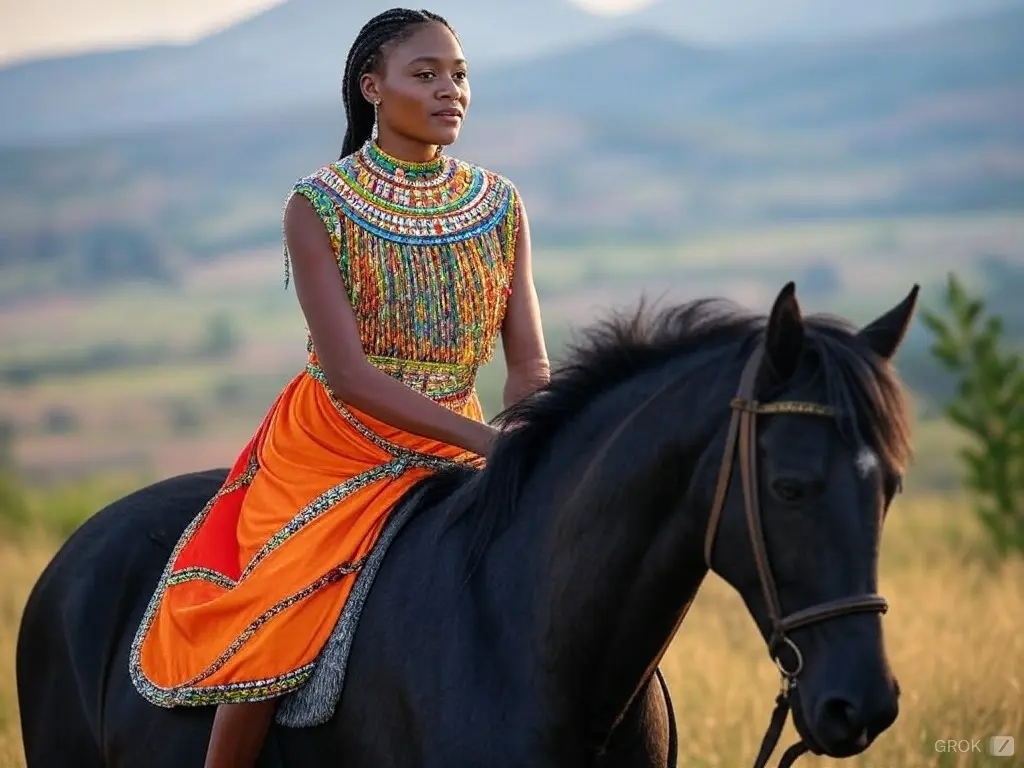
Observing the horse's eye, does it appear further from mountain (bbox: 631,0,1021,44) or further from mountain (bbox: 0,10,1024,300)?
mountain (bbox: 631,0,1021,44)

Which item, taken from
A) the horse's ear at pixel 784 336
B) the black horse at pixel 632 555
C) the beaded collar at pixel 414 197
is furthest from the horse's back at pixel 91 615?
the horse's ear at pixel 784 336


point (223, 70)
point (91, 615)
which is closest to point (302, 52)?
point (223, 70)

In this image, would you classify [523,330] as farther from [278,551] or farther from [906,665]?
[906,665]

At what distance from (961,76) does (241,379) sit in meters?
64.6

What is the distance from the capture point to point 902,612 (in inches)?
359

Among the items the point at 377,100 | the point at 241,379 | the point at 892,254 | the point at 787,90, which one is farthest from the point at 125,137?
the point at 377,100

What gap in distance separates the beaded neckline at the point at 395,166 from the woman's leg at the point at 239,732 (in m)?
1.43

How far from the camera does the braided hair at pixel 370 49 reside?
4137 millimetres

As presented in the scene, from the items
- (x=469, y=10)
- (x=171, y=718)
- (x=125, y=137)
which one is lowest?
(x=171, y=718)

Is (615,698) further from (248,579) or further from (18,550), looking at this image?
(18,550)

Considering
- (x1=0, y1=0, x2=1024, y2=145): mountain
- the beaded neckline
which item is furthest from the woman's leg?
(x1=0, y1=0, x2=1024, y2=145): mountain

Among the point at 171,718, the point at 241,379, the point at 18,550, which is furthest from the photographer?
the point at 241,379

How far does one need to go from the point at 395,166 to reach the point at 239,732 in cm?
154

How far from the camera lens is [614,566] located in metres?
3.26
